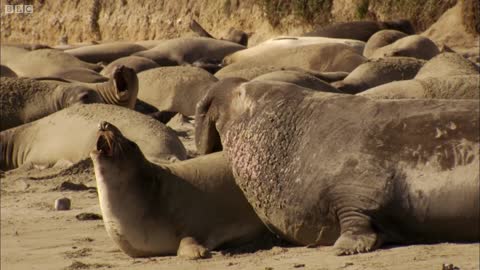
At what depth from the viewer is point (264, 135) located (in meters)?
5.42

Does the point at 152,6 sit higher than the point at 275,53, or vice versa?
the point at 275,53

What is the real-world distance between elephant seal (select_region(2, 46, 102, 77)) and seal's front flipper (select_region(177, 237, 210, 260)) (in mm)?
8595

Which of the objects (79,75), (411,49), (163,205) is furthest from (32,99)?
(163,205)

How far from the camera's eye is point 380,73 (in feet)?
36.3

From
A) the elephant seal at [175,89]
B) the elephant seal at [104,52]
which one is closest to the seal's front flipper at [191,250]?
the elephant seal at [175,89]

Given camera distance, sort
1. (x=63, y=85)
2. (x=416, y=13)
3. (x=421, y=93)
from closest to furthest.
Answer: (x=421, y=93) → (x=63, y=85) → (x=416, y=13)

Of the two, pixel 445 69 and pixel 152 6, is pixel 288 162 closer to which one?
pixel 445 69

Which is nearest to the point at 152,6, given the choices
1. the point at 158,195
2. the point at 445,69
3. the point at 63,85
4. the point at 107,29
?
the point at 107,29

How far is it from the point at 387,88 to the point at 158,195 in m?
3.70

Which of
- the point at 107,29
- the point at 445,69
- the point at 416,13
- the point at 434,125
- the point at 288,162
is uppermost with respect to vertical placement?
the point at 434,125

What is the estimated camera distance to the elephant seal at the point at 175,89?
11656 millimetres

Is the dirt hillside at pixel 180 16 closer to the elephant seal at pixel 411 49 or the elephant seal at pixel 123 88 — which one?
the elephant seal at pixel 411 49

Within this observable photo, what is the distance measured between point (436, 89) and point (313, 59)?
5.67 metres

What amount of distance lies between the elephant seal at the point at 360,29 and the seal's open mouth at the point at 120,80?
→ 7359mm
